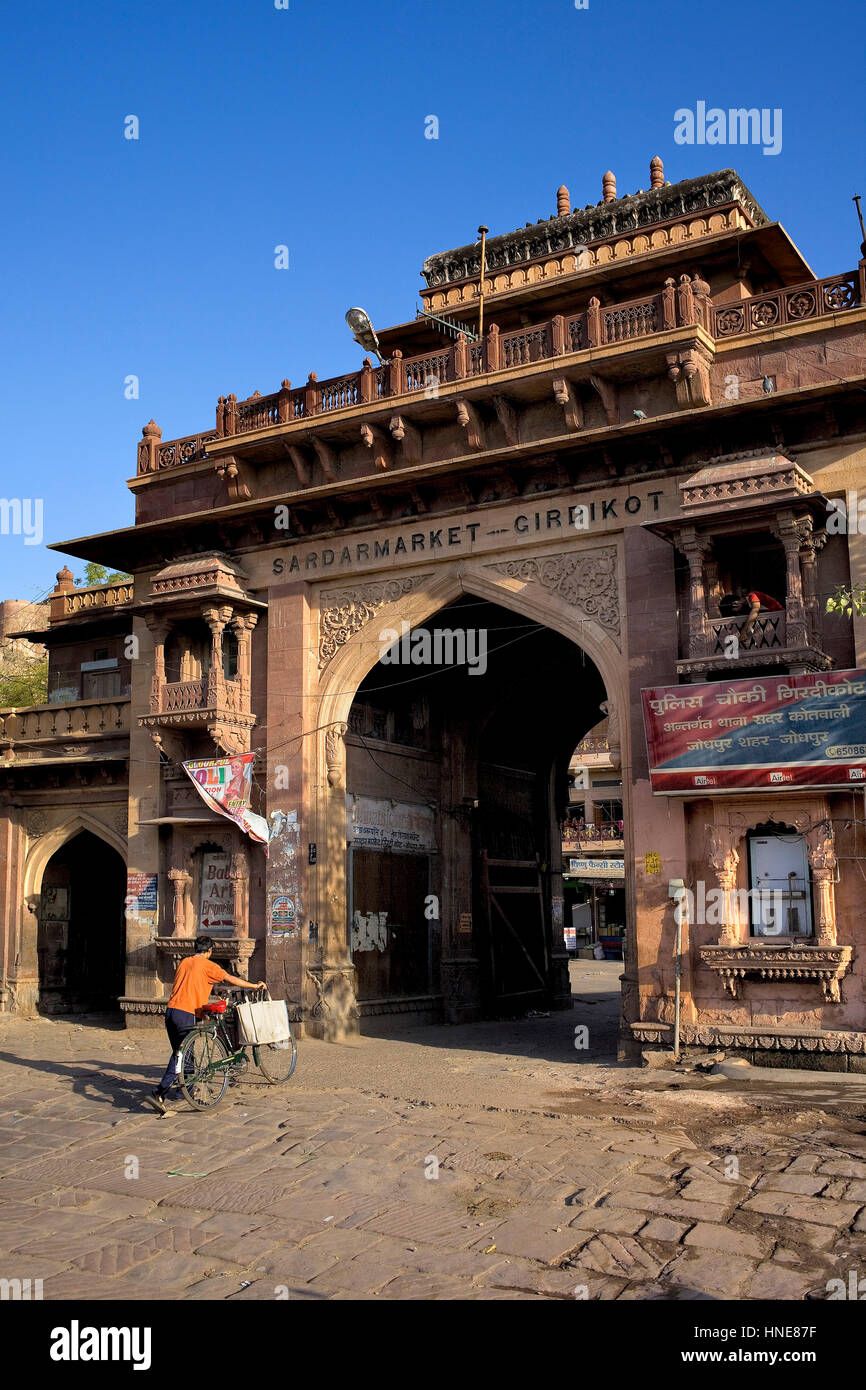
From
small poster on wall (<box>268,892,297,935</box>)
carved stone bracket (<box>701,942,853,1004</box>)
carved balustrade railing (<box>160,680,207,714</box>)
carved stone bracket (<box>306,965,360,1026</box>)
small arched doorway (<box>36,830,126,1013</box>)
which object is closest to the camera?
carved stone bracket (<box>701,942,853,1004</box>)

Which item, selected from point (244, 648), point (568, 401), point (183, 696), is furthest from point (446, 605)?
point (183, 696)

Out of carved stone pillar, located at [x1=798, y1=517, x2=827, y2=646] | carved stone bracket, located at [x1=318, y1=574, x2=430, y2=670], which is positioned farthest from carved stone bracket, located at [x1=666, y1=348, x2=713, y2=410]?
carved stone bracket, located at [x1=318, y1=574, x2=430, y2=670]

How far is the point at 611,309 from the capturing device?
50.6 feet

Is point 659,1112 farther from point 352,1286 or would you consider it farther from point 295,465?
point 295,465

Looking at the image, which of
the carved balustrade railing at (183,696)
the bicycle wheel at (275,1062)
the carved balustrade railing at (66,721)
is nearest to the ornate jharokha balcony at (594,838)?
the carved balustrade railing at (66,721)

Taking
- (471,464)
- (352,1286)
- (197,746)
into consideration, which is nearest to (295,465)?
(471,464)

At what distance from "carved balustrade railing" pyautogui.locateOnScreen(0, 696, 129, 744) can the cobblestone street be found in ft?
27.3

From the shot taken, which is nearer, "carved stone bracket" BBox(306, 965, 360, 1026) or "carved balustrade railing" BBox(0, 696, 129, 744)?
"carved stone bracket" BBox(306, 965, 360, 1026)

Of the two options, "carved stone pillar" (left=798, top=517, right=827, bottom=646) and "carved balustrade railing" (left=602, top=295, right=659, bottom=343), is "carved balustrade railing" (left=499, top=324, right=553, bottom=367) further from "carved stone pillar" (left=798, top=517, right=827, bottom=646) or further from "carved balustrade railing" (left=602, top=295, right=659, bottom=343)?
"carved stone pillar" (left=798, top=517, right=827, bottom=646)

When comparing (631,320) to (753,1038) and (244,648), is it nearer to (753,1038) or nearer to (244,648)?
(244,648)

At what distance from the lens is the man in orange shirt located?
11109mm

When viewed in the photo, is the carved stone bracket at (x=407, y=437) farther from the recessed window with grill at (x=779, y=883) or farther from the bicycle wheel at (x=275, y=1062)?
the bicycle wheel at (x=275, y=1062)

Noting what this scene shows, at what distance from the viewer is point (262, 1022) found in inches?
472

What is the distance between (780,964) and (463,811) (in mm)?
9042
